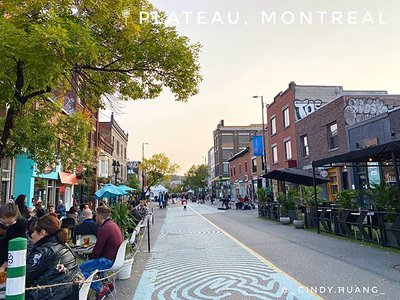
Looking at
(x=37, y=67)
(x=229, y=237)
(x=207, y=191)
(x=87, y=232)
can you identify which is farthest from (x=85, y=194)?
(x=207, y=191)

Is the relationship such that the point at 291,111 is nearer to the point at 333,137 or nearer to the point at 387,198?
the point at 333,137

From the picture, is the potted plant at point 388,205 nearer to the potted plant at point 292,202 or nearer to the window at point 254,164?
the potted plant at point 292,202

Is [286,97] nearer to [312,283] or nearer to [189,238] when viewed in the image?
[189,238]

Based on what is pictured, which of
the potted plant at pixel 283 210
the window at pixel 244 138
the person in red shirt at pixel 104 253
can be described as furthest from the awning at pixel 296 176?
the window at pixel 244 138

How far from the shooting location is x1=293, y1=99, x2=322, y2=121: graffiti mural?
26.7 meters

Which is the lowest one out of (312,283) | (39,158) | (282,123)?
(312,283)

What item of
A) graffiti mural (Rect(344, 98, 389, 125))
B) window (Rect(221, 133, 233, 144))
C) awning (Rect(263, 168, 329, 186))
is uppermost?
window (Rect(221, 133, 233, 144))

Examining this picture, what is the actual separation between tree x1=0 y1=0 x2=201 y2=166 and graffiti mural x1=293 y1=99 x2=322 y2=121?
19314 millimetres

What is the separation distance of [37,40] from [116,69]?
3.10m

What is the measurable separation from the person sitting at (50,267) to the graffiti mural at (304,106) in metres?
25.1

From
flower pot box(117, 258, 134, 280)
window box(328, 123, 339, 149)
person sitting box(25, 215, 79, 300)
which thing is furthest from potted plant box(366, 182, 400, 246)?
window box(328, 123, 339, 149)

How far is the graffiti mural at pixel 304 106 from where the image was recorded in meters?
26.7

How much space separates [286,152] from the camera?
1158 inches

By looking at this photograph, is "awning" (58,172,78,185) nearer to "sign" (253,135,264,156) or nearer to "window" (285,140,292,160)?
"sign" (253,135,264,156)
